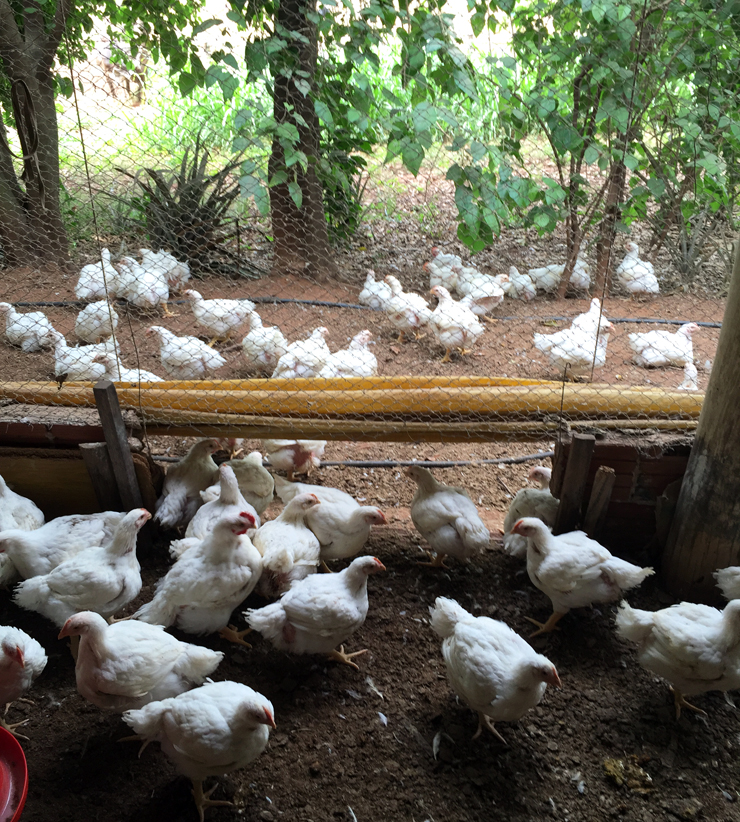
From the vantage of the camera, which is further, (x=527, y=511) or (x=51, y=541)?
(x=527, y=511)

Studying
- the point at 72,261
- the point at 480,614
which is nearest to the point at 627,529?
the point at 480,614

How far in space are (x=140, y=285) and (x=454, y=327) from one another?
258cm

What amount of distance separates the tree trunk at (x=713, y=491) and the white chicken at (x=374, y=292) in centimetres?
300

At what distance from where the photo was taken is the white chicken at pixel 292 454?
10.9 ft

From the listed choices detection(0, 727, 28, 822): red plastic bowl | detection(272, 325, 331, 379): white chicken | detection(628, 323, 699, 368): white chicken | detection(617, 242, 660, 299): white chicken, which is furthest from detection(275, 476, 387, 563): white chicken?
detection(617, 242, 660, 299): white chicken

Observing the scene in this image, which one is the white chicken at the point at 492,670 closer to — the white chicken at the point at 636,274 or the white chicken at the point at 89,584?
the white chicken at the point at 89,584

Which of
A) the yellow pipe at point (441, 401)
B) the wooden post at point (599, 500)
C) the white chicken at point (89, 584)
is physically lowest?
the white chicken at point (89, 584)

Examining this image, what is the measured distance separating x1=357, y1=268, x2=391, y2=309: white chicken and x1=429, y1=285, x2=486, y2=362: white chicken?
45 cm

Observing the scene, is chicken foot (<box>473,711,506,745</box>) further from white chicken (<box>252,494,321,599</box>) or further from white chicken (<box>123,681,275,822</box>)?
white chicken (<box>252,494,321,599</box>)

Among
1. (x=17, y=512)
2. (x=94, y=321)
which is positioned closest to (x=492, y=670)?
(x=17, y=512)

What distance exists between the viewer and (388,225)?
15.3 feet

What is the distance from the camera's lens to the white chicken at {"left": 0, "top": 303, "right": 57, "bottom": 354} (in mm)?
4590

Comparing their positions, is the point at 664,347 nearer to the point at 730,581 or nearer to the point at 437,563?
the point at 730,581

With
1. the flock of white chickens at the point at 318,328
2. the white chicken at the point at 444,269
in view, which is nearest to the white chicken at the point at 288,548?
the flock of white chickens at the point at 318,328
